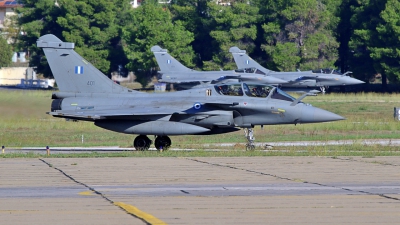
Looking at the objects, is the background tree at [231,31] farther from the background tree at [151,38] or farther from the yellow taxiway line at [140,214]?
the yellow taxiway line at [140,214]

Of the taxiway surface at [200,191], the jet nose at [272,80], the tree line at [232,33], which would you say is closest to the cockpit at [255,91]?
the taxiway surface at [200,191]

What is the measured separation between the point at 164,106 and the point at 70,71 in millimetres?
3263

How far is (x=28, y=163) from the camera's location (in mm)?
17578

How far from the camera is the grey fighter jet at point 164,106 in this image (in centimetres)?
2208

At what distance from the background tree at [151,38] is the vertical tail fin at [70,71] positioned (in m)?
53.0

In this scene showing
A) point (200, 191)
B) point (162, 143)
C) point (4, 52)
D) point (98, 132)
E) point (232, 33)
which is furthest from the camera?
point (4, 52)

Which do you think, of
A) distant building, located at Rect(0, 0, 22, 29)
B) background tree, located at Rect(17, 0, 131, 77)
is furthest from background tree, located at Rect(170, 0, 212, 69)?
distant building, located at Rect(0, 0, 22, 29)

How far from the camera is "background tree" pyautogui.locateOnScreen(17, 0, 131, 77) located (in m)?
80.5

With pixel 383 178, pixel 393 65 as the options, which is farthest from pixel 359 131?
pixel 393 65

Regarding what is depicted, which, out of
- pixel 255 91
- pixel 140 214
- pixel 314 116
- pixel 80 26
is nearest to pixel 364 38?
pixel 80 26

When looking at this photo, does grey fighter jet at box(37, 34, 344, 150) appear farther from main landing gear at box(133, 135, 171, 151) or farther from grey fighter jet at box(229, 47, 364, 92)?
grey fighter jet at box(229, 47, 364, 92)

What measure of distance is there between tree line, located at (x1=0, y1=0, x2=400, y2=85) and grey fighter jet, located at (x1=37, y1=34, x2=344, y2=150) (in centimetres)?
4996

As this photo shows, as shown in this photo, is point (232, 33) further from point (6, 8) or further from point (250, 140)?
point (6, 8)

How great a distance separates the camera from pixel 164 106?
22.8m
